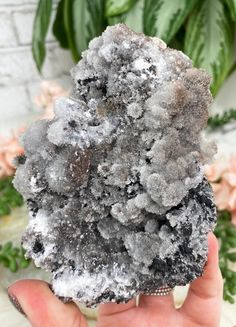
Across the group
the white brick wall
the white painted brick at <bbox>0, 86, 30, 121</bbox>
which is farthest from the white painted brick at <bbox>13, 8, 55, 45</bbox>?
the white painted brick at <bbox>0, 86, 30, 121</bbox>

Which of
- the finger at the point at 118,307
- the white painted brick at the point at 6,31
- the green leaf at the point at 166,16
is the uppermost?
the green leaf at the point at 166,16

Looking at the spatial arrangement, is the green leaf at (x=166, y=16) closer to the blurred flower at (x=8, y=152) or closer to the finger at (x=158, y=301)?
the blurred flower at (x=8, y=152)

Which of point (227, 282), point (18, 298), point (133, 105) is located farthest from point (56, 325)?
point (227, 282)

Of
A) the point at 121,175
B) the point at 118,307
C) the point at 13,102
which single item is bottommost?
the point at 13,102

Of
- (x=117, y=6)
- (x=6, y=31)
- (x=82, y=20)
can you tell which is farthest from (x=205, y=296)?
(x=6, y=31)

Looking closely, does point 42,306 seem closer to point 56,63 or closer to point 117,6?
point 117,6

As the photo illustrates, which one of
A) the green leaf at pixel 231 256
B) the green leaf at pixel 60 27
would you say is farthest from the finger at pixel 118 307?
the green leaf at pixel 60 27

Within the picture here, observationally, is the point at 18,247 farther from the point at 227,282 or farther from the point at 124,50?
the point at 124,50
